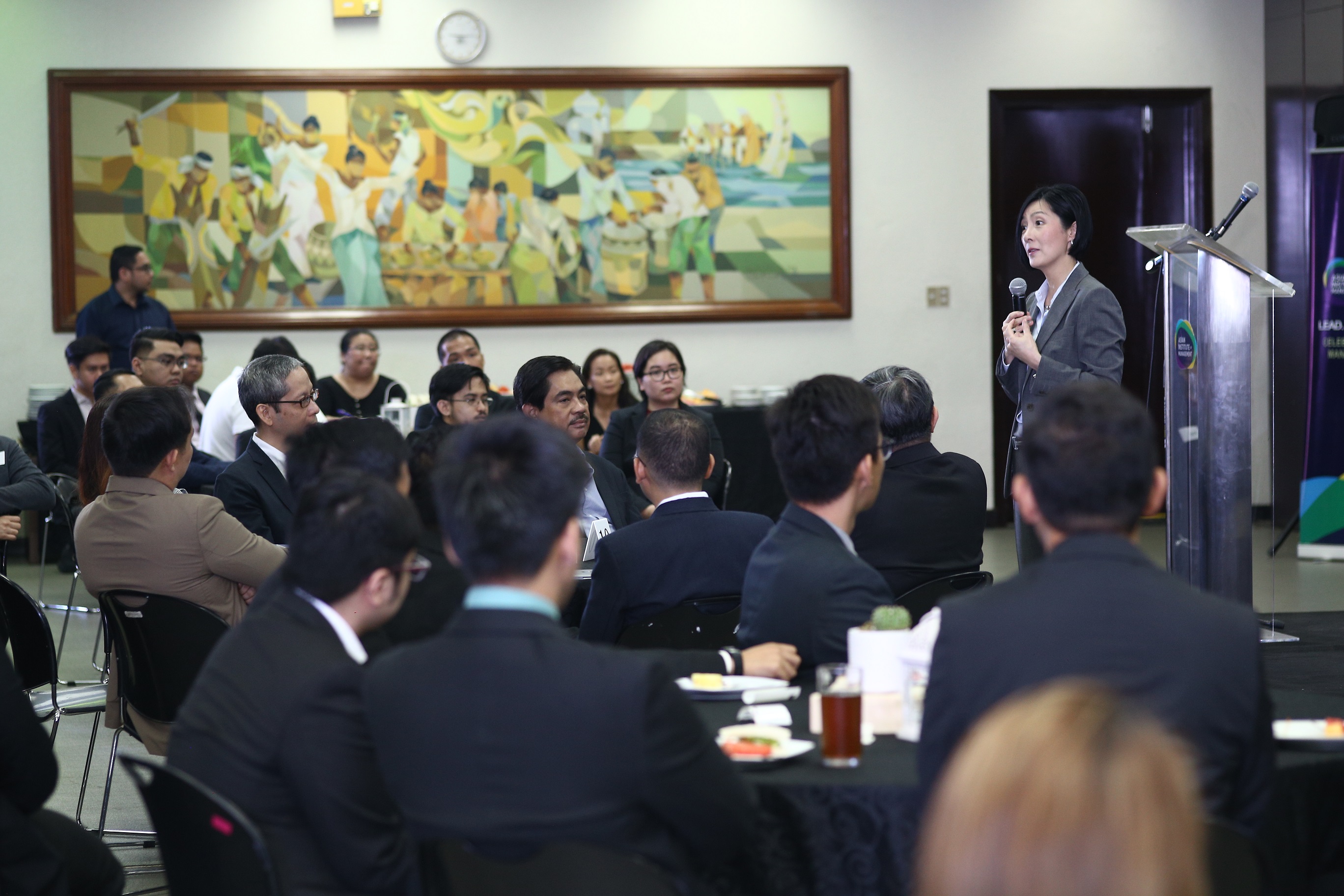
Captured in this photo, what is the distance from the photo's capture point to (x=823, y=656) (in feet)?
7.41

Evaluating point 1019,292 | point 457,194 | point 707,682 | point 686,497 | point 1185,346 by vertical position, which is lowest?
point 707,682

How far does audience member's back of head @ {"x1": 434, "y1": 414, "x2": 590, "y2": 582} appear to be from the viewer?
63.7 inches

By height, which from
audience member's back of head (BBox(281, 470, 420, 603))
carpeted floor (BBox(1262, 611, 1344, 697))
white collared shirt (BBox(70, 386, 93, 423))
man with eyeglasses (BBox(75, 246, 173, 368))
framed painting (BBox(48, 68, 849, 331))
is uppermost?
framed painting (BBox(48, 68, 849, 331))

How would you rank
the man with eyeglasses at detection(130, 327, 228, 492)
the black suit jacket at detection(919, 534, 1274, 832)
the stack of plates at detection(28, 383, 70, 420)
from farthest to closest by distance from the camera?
the stack of plates at detection(28, 383, 70, 420), the man with eyeglasses at detection(130, 327, 228, 492), the black suit jacket at detection(919, 534, 1274, 832)

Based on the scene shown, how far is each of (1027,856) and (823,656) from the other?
1.44 m

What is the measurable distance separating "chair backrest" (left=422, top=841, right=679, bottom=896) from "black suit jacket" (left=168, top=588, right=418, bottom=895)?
0.35 m

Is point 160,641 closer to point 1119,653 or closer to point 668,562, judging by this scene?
point 668,562

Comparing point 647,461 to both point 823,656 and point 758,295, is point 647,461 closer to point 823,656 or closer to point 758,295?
point 823,656

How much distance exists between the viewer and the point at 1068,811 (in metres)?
0.83

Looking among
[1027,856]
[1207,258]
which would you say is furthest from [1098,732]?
[1207,258]

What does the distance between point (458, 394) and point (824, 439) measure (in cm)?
265

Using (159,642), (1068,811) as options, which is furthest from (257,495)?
(1068,811)

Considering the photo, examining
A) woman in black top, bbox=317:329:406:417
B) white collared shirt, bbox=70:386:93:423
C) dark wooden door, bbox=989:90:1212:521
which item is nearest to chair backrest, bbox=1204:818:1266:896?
woman in black top, bbox=317:329:406:417

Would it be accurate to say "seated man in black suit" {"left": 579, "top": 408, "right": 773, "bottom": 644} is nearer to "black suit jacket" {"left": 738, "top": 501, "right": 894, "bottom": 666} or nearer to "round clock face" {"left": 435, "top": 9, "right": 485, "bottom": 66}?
"black suit jacket" {"left": 738, "top": 501, "right": 894, "bottom": 666}
